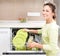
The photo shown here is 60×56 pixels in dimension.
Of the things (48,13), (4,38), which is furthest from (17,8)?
(48,13)

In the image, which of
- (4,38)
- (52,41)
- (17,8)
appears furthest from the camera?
(17,8)

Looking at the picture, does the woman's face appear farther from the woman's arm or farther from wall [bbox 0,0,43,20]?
wall [bbox 0,0,43,20]

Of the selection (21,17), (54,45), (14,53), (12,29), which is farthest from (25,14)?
(54,45)

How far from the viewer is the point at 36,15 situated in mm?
3617

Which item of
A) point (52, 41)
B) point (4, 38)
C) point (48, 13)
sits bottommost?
point (4, 38)

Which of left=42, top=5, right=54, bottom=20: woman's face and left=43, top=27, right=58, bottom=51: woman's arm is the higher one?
left=42, top=5, right=54, bottom=20: woman's face

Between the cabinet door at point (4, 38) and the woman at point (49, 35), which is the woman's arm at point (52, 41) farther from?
the cabinet door at point (4, 38)

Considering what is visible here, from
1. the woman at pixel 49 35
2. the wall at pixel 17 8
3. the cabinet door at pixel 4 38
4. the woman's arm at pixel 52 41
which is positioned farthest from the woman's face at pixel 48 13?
the wall at pixel 17 8

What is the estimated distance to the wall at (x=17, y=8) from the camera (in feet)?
11.7

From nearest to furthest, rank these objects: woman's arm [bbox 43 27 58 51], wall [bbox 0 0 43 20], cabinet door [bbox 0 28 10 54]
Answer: woman's arm [bbox 43 27 58 51]
cabinet door [bbox 0 28 10 54]
wall [bbox 0 0 43 20]

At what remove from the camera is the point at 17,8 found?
3.59 metres

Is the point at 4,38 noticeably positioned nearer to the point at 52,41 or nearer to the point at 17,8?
the point at 17,8

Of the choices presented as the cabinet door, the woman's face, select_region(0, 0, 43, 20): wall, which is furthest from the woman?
select_region(0, 0, 43, 20): wall

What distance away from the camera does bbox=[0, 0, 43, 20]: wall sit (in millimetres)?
3566
